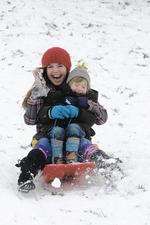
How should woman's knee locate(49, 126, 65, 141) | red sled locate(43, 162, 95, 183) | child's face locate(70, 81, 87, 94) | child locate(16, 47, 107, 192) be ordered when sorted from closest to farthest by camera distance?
red sled locate(43, 162, 95, 183) → child locate(16, 47, 107, 192) → woman's knee locate(49, 126, 65, 141) → child's face locate(70, 81, 87, 94)

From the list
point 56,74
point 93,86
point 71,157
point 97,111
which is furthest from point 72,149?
point 93,86

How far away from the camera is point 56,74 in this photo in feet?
23.5

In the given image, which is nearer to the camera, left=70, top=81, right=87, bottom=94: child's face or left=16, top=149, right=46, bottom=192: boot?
left=16, top=149, right=46, bottom=192: boot

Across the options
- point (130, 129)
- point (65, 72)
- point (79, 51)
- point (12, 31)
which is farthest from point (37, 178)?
point (12, 31)

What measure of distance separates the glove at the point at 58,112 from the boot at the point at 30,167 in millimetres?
505

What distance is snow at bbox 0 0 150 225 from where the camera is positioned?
18.7 feet

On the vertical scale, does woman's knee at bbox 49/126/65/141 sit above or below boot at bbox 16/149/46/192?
above

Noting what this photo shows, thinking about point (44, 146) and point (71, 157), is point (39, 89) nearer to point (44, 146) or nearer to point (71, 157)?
point (44, 146)

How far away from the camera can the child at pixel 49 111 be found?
21.7ft

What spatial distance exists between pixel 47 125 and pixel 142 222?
2057 mm

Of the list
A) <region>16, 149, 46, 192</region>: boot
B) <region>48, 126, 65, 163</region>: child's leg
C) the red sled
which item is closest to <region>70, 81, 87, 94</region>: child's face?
<region>48, 126, 65, 163</region>: child's leg

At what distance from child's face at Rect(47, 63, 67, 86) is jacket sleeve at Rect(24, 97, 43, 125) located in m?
0.35

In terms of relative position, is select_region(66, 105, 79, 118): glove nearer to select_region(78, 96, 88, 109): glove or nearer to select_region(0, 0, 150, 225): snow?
select_region(78, 96, 88, 109): glove

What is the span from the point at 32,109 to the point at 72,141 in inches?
26.3
